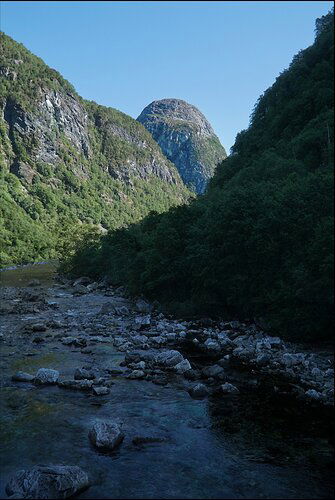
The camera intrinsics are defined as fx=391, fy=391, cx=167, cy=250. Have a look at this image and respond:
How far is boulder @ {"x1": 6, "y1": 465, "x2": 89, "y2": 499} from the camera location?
1030 centimetres

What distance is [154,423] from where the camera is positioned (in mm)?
15391

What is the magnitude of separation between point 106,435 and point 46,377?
7174 millimetres

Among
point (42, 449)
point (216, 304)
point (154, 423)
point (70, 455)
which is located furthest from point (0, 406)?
point (216, 304)

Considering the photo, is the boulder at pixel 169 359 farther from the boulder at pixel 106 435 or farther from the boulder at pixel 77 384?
the boulder at pixel 106 435

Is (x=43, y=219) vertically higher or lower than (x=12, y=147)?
lower

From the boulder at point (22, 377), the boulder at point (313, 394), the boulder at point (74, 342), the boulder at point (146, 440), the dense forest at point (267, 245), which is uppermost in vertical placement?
the dense forest at point (267, 245)

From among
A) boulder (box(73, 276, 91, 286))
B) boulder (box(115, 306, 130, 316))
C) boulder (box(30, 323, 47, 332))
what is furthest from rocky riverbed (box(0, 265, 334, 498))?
boulder (box(73, 276, 91, 286))

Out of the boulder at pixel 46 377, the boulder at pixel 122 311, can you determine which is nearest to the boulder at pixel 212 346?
the boulder at pixel 46 377

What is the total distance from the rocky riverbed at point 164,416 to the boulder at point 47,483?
0.03 m

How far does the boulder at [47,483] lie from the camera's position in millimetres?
10305

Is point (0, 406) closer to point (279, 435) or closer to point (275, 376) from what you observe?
point (279, 435)

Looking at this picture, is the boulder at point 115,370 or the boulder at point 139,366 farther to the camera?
the boulder at point 139,366

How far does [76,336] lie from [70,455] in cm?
1686

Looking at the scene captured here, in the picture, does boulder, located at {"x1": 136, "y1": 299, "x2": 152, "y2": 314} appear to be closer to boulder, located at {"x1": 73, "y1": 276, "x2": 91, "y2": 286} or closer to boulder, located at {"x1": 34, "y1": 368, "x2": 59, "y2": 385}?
boulder, located at {"x1": 34, "y1": 368, "x2": 59, "y2": 385}
